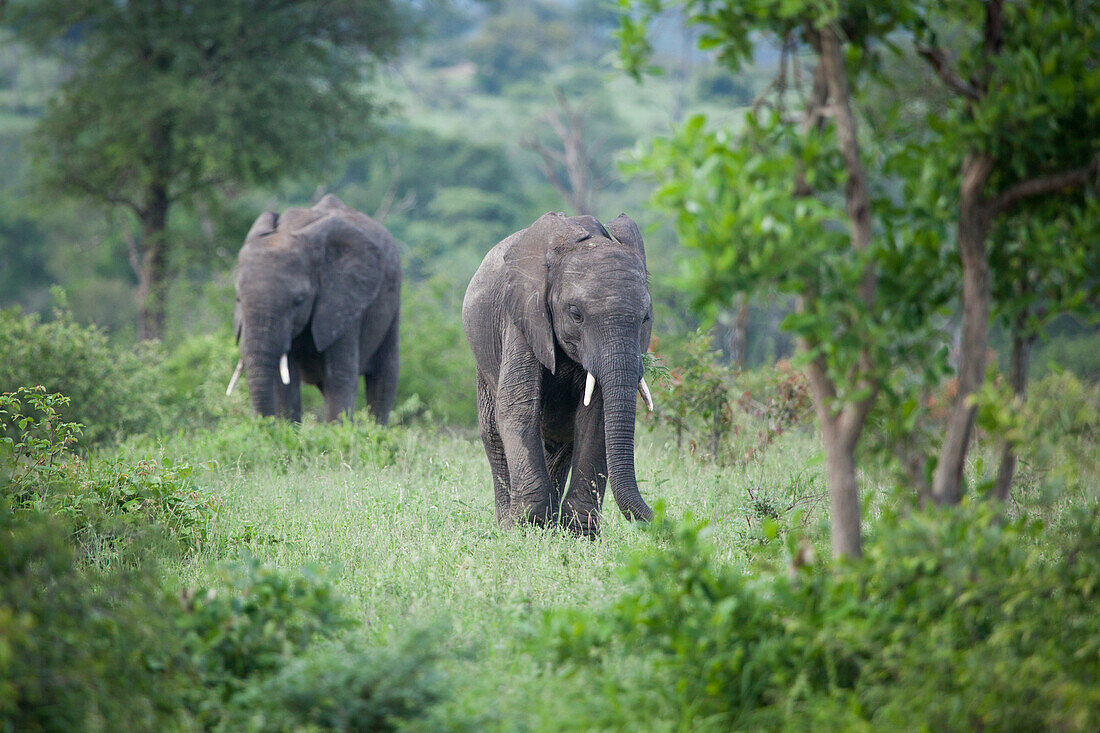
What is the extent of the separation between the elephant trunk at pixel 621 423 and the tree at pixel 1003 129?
7.43ft

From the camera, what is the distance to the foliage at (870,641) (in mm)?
3602

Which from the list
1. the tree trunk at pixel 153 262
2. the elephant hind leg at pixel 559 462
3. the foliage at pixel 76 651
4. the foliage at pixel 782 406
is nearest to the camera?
the foliage at pixel 76 651

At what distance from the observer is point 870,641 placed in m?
3.75

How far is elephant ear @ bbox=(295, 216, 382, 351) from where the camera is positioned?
11062 millimetres

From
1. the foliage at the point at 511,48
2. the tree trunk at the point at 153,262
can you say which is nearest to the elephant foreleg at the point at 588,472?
the tree trunk at the point at 153,262

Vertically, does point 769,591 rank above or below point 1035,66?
below

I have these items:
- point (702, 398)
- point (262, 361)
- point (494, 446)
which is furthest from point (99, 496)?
point (702, 398)

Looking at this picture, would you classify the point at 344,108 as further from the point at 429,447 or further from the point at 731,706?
the point at 731,706

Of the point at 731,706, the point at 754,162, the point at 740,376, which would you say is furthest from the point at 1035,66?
the point at 740,376

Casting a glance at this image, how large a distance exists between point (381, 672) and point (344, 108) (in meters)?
16.6

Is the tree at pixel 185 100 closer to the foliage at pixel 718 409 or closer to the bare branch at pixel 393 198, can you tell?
the foliage at pixel 718 409

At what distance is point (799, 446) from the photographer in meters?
10.7

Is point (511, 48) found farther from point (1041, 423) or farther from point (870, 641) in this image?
point (870, 641)

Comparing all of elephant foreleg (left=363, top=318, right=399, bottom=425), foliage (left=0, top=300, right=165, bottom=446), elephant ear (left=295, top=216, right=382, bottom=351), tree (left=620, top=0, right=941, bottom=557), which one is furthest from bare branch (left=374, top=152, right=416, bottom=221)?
tree (left=620, top=0, right=941, bottom=557)
